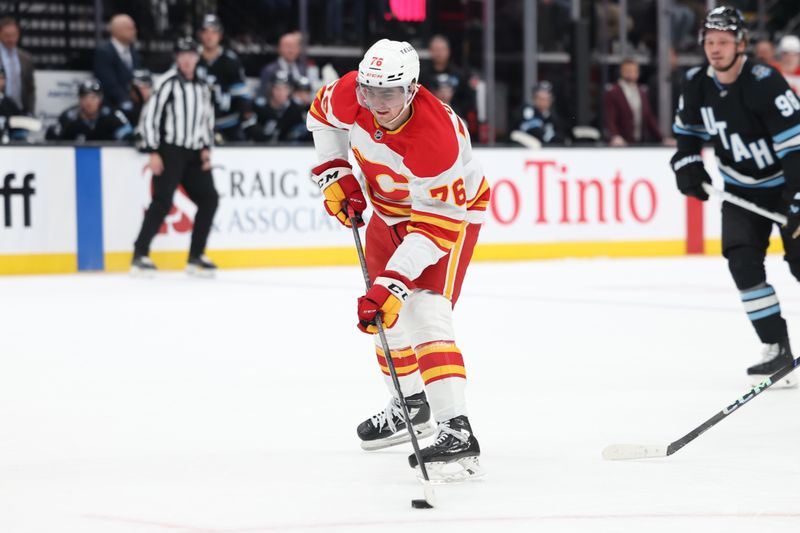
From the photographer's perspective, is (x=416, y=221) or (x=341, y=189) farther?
(x=341, y=189)

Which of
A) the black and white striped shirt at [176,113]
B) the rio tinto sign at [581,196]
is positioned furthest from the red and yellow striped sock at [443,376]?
the rio tinto sign at [581,196]

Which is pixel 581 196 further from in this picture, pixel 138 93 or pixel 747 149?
pixel 747 149

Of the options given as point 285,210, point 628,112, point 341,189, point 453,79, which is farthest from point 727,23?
point 628,112

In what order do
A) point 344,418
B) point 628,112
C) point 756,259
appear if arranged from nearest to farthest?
point 344,418 < point 756,259 < point 628,112

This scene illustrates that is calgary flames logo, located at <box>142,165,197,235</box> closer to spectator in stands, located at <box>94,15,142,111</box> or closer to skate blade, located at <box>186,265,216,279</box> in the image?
skate blade, located at <box>186,265,216,279</box>

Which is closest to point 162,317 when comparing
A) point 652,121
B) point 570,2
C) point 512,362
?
point 512,362

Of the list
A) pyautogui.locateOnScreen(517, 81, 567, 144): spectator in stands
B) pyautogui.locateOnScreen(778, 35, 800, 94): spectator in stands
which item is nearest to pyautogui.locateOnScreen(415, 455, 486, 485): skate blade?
pyautogui.locateOnScreen(517, 81, 567, 144): spectator in stands

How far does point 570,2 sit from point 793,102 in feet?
29.5

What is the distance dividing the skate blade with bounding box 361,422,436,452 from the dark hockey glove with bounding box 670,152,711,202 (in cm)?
173

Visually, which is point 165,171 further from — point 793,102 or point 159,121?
point 793,102

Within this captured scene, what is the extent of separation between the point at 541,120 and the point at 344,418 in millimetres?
7902

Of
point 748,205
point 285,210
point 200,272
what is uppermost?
point 748,205

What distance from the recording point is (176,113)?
9.51 m

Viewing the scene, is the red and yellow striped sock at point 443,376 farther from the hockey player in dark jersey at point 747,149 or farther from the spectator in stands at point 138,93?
the spectator in stands at point 138,93
